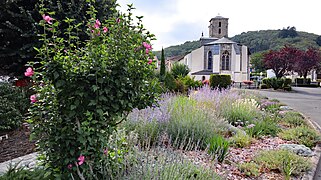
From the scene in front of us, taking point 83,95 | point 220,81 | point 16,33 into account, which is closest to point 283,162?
point 83,95

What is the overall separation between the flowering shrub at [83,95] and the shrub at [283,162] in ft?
7.18

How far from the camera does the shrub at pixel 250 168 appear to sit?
2840mm

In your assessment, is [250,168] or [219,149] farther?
[219,149]

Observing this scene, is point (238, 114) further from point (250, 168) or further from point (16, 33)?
point (16, 33)

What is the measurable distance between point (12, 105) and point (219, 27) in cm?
4899

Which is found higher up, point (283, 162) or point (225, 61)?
point (225, 61)

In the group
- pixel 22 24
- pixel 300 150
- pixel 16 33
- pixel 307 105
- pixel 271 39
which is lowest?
pixel 307 105

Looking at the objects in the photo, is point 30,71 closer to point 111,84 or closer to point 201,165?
point 111,84

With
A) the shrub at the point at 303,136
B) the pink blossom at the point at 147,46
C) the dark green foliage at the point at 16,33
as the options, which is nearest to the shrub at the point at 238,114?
the shrub at the point at 303,136

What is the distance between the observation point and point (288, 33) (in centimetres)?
4884

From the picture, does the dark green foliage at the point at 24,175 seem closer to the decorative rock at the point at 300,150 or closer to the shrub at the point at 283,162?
the shrub at the point at 283,162

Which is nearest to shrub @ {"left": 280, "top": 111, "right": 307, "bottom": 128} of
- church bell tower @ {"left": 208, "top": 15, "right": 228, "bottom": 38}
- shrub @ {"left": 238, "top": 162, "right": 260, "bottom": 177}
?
shrub @ {"left": 238, "top": 162, "right": 260, "bottom": 177}

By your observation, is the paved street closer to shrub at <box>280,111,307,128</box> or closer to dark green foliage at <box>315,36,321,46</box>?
shrub at <box>280,111,307,128</box>

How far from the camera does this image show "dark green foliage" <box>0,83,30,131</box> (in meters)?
4.64
